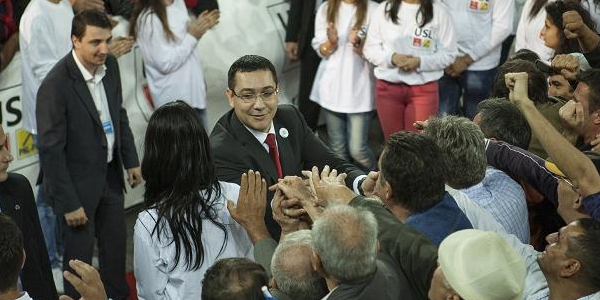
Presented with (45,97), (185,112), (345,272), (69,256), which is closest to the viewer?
(345,272)

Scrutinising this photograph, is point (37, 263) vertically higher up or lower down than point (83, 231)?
higher up

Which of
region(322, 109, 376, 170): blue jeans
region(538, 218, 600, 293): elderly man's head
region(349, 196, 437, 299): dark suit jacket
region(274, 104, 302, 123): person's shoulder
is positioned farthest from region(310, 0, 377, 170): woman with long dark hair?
region(538, 218, 600, 293): elderly man's head

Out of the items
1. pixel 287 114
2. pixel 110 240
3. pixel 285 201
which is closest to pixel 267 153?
pixel 287 114

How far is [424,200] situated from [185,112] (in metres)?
0.93

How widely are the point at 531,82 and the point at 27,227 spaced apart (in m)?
2.43

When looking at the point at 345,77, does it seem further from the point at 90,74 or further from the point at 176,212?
the point at 176,212

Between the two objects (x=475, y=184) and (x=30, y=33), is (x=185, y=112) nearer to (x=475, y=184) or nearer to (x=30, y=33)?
(x=475, y=184)

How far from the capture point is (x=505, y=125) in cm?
401

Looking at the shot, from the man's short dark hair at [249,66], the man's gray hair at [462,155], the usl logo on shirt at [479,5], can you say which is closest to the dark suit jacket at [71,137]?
the man's short dark hair at [249,66]

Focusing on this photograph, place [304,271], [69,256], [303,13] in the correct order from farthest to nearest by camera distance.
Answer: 1. [303,13]
2. [69,256]
3. [304,271]

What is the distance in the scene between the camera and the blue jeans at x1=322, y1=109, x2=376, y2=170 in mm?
6734

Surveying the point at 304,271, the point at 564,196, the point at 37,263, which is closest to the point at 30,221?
the point at 37,263

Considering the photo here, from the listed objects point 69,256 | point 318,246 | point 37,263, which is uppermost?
point 318,246

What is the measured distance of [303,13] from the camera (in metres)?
7.11
